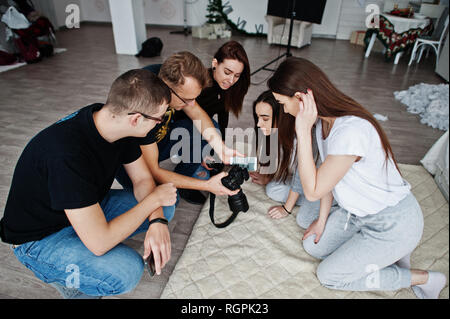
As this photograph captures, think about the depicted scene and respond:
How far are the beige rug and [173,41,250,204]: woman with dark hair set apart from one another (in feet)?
0.73

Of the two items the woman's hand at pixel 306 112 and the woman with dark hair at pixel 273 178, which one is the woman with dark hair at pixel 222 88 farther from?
the woman's hand at pixel 306 112

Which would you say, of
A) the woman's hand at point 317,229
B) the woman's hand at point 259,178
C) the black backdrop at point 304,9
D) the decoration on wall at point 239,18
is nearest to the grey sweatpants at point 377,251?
the woman's hand at point 317,229

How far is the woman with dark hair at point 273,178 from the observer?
60.7 inches

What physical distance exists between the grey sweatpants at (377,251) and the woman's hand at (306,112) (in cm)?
48

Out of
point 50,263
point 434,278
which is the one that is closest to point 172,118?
point 50,263

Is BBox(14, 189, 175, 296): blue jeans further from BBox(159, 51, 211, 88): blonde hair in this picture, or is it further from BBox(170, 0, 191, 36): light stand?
BBox(170, 0, 191, 36): light stand

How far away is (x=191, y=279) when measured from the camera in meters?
1.30

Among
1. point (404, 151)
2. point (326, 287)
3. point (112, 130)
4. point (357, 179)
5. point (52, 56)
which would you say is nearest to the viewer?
point (112, 130)

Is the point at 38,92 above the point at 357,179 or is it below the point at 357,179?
below

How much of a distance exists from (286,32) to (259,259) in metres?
4.77

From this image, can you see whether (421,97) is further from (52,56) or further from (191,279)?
(52,56)

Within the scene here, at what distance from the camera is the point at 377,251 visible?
1.18 metres

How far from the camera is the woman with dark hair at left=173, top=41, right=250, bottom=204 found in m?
1.65

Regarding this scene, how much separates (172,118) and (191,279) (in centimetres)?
88
